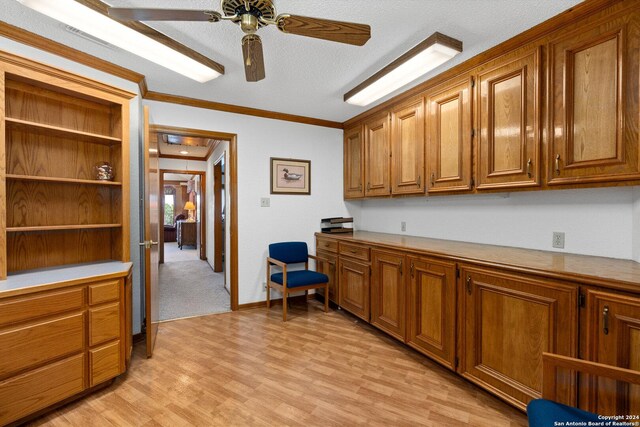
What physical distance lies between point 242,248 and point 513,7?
3.22m

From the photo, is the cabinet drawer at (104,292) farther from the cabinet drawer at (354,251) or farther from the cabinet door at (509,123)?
the cabinet door at (509,123)

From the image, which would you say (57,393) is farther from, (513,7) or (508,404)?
(513,7)

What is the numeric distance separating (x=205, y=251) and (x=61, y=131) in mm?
5003

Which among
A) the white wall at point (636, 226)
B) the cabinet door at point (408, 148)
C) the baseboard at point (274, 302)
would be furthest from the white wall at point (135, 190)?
the white wall at point (636, 226)

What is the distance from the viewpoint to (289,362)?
90.8 inches

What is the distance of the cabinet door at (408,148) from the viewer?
275 centimetres

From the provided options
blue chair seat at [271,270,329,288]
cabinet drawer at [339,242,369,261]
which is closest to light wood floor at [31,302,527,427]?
blue chair seat at [271,270,329,288]

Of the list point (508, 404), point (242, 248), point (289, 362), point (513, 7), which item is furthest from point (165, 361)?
point (513, 7)

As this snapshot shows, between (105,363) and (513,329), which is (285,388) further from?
(513,329)

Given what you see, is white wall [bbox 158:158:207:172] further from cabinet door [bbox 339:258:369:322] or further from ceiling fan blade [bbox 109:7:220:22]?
ceiling fan blade [bbox 109:7:220:22]

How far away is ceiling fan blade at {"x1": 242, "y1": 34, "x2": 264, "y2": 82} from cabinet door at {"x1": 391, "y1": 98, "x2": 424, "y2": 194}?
64.3 inches

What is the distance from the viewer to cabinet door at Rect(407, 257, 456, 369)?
2.04 meters

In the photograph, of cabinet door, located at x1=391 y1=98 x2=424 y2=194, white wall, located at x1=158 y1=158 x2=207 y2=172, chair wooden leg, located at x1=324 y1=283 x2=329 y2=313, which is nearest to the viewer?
cabinet door, located at x1=391 y1=98 x2=424 y2=194

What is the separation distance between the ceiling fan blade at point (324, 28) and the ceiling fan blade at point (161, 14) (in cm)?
33
